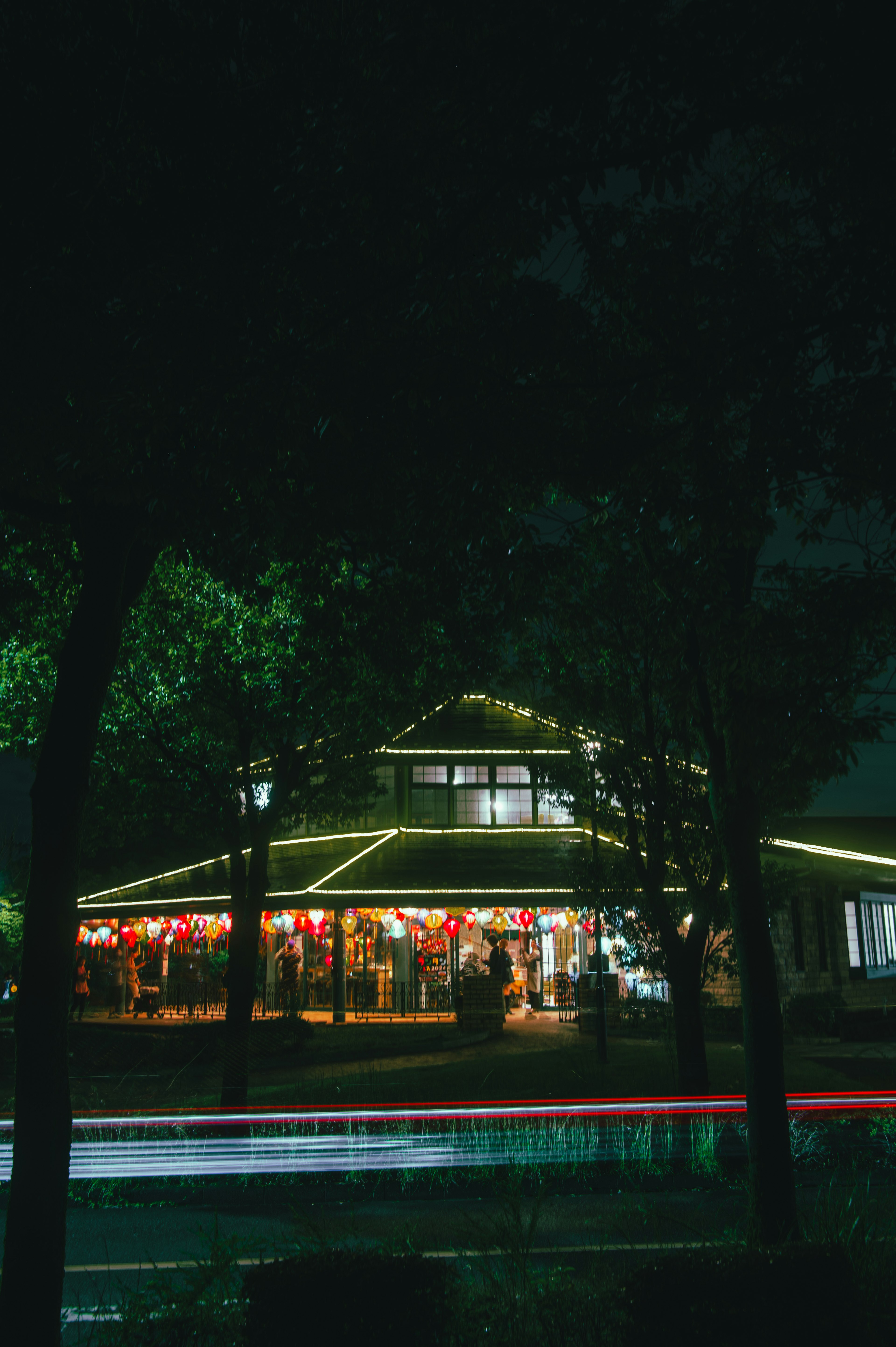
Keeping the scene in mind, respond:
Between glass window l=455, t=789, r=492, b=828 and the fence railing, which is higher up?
glass window l=455, t=789, r=492, b=828

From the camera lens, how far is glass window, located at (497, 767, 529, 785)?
2869 centimetres

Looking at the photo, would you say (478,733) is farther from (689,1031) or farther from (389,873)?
(689,1031)

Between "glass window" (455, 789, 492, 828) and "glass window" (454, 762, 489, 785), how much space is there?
0.86 ft

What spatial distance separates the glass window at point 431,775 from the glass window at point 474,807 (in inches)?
24.3

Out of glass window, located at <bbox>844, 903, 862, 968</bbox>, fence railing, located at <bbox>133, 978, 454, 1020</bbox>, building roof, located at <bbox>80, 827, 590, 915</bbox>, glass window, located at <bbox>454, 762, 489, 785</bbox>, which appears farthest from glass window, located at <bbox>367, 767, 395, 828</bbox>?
glass window, located at <bbox>844, 903, 862, 968</bbox>

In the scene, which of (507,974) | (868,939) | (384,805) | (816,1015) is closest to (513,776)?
(384,805)

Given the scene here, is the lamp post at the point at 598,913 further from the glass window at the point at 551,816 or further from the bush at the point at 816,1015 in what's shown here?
the glass window at the point at 551,816

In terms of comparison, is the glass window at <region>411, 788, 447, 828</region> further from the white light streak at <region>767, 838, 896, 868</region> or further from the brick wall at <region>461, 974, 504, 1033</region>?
the white light streak at <region>767, 838, 896, 868</region>

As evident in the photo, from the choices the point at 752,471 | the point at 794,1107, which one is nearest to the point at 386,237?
the point at 752,471

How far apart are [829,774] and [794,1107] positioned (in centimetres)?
524

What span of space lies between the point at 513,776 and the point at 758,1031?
2196 centimetres

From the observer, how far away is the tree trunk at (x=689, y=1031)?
42.9 ft

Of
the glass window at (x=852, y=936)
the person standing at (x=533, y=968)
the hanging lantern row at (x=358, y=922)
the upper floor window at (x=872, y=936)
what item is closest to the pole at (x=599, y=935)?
the hanging lantern row at (x=358, y=922)

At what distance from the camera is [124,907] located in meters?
27.0
